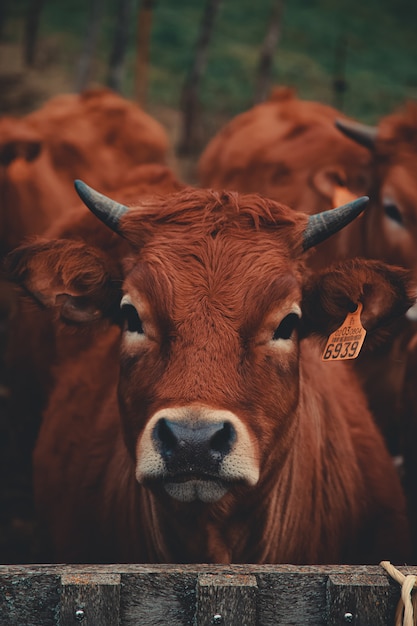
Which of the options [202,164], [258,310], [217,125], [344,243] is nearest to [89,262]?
[258,310]

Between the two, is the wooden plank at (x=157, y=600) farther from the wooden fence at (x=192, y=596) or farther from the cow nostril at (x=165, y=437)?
the cow nostril at (x=165, y=437)

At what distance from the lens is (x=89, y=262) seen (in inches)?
141

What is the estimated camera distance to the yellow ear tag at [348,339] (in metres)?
3.43

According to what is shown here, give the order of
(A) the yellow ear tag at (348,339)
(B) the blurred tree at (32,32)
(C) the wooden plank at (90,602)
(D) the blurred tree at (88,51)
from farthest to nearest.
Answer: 1. (B) the blurred tree at (32,32)
2. (D) the blurred tree at (88,51)
3. (A) the yellow ear tag at (348,339)
4. (C) the wooden plank at (90,602)

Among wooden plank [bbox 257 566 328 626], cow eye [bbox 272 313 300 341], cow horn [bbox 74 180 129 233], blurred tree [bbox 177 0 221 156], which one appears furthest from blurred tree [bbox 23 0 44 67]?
wooden plank [bbox 257 566 328 626]

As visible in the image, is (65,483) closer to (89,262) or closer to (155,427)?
(89,262)

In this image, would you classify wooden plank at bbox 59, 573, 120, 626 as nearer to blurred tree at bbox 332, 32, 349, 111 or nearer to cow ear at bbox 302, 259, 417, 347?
cow ear at bbox 302, 259, 417, 347

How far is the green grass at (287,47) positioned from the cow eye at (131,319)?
745 inches

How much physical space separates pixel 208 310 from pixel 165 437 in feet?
1.68

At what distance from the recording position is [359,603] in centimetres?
257

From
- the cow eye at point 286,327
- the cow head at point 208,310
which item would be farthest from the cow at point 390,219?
the cow eye at point 286,327

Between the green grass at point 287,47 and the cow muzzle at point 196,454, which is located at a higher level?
the cow muzzle at point 196,454

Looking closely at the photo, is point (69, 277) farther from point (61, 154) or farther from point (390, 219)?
point (61, 154)

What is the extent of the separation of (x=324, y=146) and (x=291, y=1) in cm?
2732
